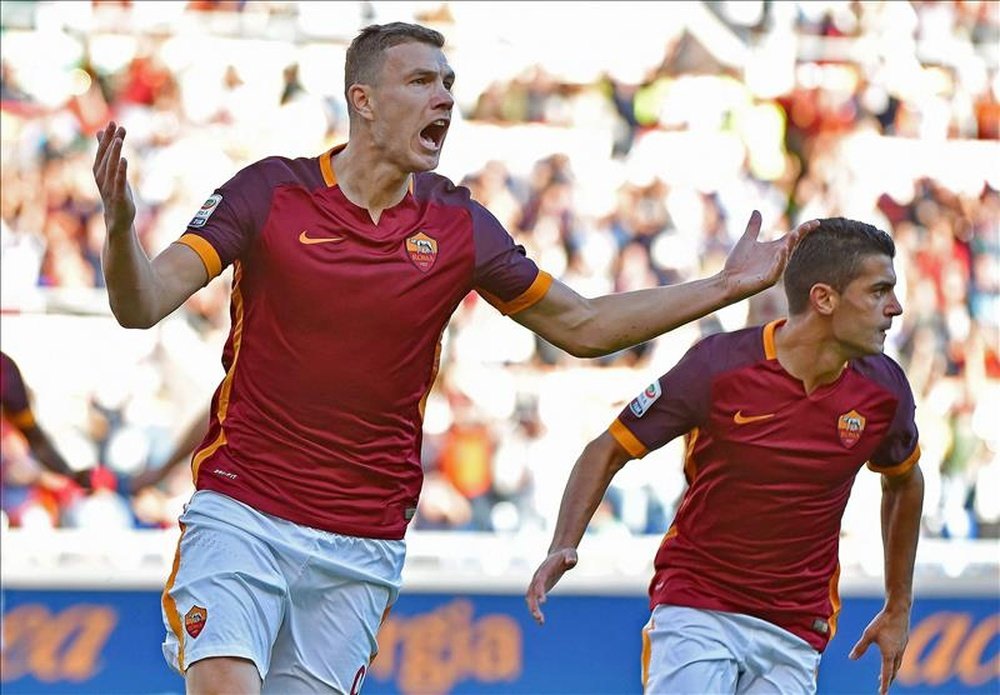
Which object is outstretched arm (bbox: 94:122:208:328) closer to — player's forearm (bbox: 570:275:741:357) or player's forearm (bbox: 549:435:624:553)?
player's forearm (bbox: 570:275:741:357)

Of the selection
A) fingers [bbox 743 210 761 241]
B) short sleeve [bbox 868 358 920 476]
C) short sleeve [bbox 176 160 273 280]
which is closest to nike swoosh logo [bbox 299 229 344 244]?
short sleeve [bbox 176 160 273 280]

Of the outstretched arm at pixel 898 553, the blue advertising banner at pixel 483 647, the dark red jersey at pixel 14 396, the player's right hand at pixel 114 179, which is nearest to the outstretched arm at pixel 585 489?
the outstretched arm at pixel 898 553

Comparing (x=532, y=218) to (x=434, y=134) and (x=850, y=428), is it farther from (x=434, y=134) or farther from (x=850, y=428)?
(x=434, y=134)

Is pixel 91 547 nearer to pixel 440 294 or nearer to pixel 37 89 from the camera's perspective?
pixel 37 89

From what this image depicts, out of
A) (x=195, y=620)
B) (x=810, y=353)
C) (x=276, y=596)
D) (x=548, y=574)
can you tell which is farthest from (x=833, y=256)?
(x=195, y=620)

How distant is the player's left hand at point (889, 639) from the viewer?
19.4 feet

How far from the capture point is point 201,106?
1038 cm

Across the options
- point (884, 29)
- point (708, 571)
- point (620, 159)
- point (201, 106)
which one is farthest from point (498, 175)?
point (708, 571)

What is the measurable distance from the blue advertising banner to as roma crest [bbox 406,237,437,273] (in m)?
4.95

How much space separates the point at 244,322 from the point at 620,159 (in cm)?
608

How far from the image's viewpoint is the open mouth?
16.7ft

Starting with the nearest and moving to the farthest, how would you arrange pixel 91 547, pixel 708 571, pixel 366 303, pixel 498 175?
pixel 366 303 → pixel 708 571 → pixel 91 547 → pixel 498 175

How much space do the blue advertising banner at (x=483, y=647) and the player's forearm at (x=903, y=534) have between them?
4.05 metres

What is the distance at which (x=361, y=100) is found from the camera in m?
5.20
